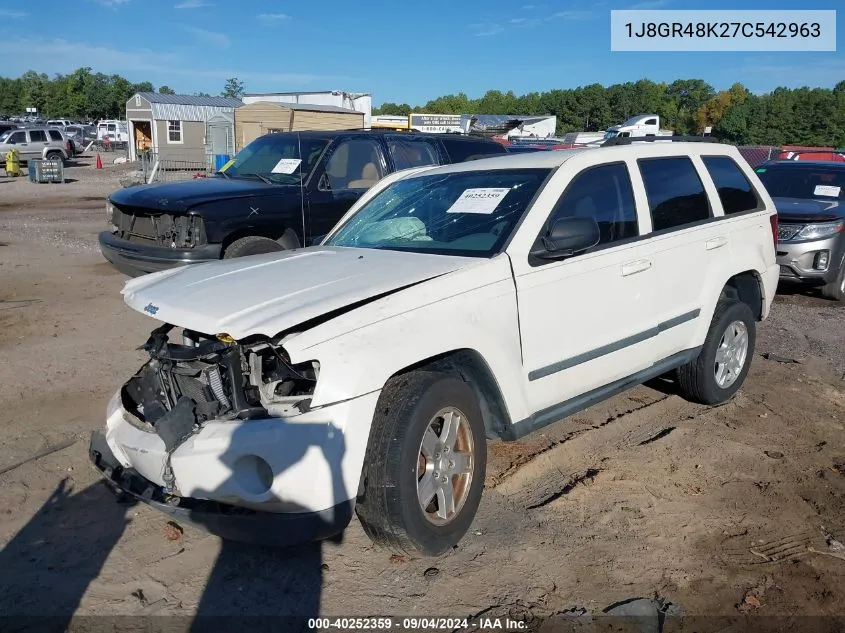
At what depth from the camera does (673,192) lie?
16.0 feet

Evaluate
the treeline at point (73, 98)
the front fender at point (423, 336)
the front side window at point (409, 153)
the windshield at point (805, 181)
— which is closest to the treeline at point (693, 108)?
the treeline at point (73, 98)

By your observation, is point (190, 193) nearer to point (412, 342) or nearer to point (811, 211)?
point (412, 342)

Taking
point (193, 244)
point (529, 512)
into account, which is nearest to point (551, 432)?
point (529, 512)

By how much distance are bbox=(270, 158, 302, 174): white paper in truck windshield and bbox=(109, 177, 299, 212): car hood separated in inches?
10.7

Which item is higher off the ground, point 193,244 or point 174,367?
point 193,244

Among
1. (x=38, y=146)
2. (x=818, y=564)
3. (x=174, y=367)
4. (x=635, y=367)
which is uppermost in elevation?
(x=38, y=146)

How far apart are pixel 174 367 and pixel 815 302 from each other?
8.53 m

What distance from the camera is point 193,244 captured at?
7.03 metres

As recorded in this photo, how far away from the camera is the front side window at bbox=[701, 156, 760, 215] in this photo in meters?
5.30

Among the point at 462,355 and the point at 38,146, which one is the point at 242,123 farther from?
the point at 462,355

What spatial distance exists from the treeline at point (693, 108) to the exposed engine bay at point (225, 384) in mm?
64353

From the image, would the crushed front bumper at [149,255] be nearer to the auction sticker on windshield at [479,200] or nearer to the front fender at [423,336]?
the auction sticker on windshield at [479,200]

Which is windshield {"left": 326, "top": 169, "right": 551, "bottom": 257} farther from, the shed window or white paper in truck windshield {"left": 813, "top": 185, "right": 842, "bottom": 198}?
the shed window

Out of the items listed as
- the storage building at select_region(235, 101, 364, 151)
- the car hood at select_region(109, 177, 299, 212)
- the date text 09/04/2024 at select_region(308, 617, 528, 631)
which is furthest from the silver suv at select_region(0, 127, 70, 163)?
A: the date text 09/04/2024 at select_region(308, 617, 528, 631)
